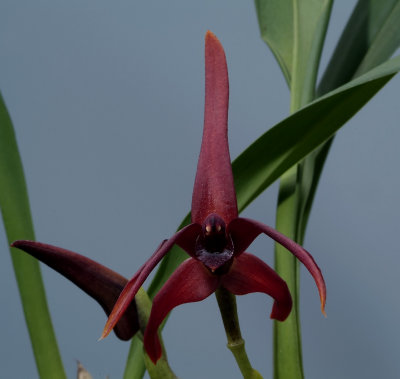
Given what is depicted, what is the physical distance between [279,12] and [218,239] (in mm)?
552

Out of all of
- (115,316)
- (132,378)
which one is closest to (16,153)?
(132,378)

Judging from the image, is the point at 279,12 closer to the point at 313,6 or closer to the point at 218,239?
the point at 313,6

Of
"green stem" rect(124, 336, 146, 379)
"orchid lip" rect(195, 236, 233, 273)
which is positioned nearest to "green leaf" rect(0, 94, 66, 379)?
"green stem" rect(124, 336, 146, 379)

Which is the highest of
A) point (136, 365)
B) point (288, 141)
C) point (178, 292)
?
→ point (288, 141)

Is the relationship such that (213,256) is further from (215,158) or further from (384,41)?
(384,41)

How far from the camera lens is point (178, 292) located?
1.09 feet

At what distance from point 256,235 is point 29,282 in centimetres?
34

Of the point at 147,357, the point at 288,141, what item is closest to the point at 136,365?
the point at 147,357

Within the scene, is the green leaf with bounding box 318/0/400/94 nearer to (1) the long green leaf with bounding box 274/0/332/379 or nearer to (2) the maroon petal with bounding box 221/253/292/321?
(1) the long green leaf with bounding box 274/0/332/379

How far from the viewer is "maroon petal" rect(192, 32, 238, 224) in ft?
1.16

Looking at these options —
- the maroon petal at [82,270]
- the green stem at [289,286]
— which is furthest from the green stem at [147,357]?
the green stem at [289,286]

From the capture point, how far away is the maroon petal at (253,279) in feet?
1.14

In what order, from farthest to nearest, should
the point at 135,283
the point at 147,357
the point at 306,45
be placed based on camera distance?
1. the point at 306,45
2. the point at 147,357
3. the point at 135,283

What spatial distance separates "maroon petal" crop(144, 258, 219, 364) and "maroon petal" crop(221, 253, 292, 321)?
0.04ft
